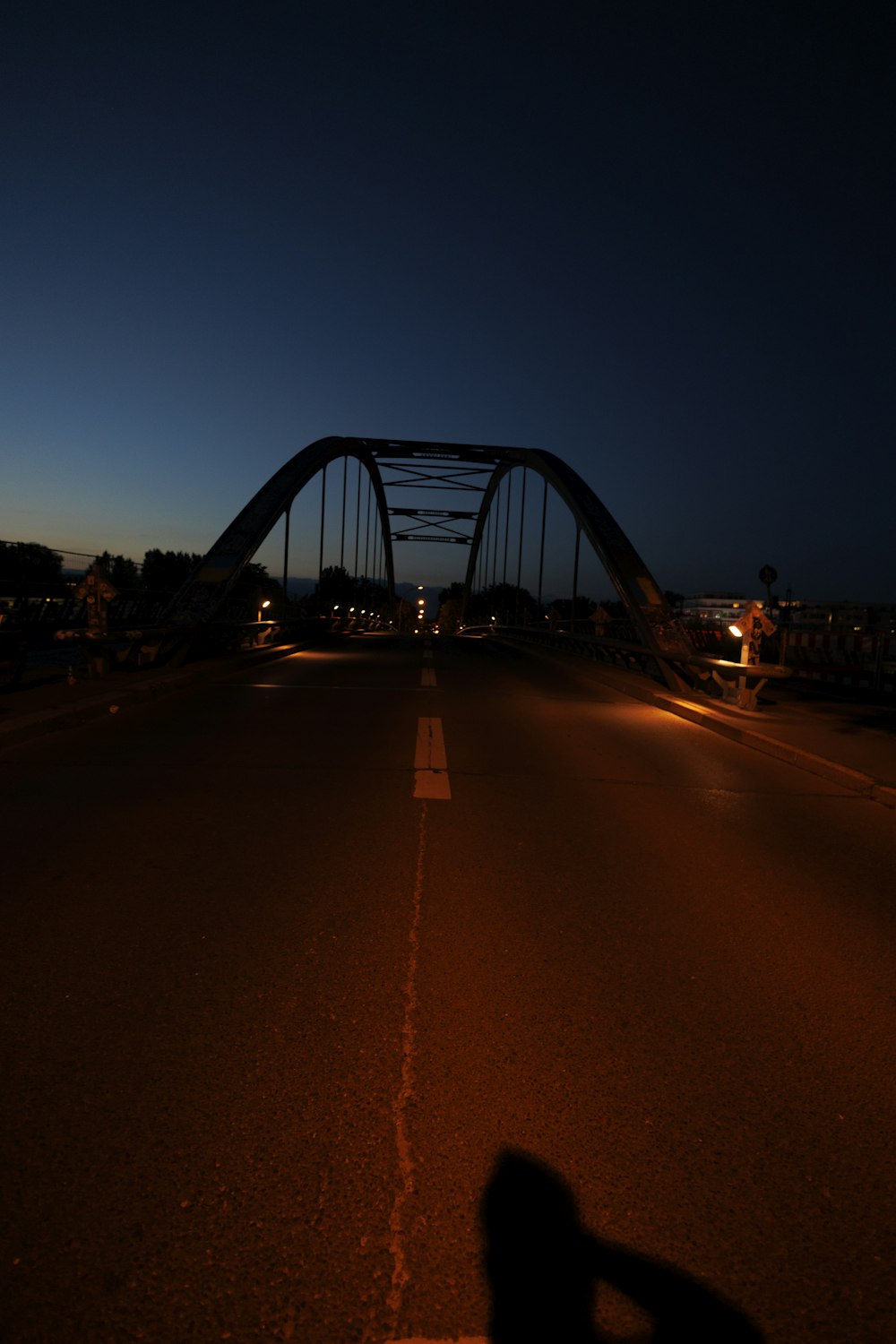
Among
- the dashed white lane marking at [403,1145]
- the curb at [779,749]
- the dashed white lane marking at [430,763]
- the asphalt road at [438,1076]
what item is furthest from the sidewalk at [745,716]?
the dashed white lane marking at [403,1145]

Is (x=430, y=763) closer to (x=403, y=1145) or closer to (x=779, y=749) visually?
(x=779, y=749)

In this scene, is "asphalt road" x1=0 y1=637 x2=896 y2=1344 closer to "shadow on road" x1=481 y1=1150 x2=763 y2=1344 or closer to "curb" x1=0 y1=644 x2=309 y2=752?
"shadow on road" x1=481 y1=1150 x2=763 y2=1344

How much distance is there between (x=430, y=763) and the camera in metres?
7.79

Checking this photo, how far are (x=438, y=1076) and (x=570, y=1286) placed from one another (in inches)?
32.8

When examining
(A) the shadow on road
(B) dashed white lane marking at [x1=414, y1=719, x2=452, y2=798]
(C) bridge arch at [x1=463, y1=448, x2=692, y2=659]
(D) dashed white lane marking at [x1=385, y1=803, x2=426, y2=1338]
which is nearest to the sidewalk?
(C) bridge arch at [x1=463, y1=448, x2=692, y2=659]

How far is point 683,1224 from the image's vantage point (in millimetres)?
2025

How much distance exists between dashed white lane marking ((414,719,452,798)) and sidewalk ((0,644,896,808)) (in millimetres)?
3514

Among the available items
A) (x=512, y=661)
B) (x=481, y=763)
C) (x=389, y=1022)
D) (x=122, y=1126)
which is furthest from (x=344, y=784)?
(x=512, y=661)

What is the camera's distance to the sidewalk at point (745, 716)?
810 cm

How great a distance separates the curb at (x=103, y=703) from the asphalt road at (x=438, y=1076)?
8.00ft

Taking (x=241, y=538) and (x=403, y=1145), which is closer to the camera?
(x=403, y=1145)

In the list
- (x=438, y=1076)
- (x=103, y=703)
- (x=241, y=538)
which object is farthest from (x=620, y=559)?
(x=438, y=1076)

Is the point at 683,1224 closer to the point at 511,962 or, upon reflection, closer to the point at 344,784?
the point at 511,962

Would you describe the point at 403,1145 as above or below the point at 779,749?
below
